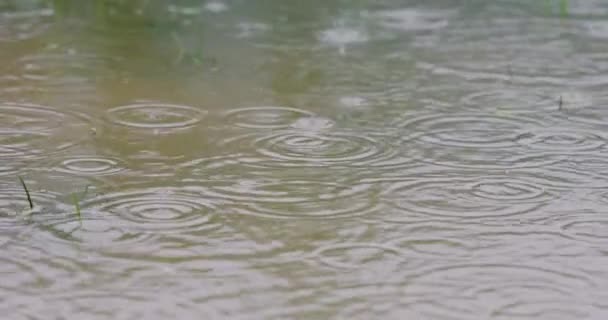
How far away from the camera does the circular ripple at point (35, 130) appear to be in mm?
2424

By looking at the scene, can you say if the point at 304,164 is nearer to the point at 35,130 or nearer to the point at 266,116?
the point at 266,116

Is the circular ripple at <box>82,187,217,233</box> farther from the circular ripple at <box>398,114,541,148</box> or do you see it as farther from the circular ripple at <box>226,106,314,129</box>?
the circular ripple at <box>398,114,541,148</box>

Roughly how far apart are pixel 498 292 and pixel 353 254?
10.7 inches

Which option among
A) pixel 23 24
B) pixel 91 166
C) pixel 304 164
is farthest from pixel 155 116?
pixel 23 24

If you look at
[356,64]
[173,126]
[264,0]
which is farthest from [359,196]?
[264,0]

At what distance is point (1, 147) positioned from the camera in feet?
8.00

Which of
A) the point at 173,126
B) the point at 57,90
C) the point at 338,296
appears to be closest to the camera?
the point at 338,296

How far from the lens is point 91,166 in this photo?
2309 mm

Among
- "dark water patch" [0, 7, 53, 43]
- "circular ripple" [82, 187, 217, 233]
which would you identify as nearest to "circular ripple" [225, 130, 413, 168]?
"circular ripple" [82, 187, 217, 233]

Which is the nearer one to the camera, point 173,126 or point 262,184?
point 262,184

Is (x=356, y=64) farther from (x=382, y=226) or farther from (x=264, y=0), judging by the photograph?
(x=382, y=226)

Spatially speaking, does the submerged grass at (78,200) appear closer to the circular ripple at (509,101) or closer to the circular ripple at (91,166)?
the circular ripple at (91,166)

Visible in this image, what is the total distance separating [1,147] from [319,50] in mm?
1170

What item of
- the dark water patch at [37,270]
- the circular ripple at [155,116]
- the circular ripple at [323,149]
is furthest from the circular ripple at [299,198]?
the circular ripple at [155,116]
